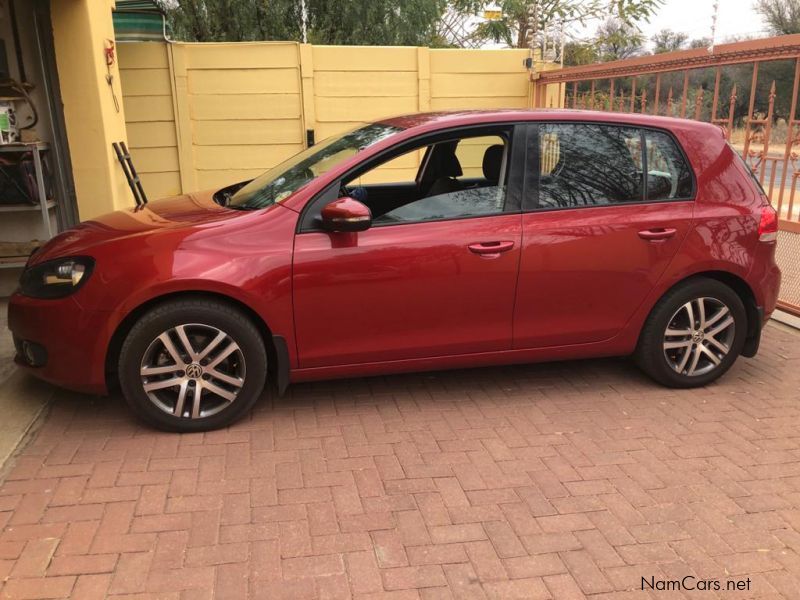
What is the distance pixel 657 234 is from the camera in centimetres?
417

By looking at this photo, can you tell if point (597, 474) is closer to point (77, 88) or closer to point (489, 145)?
point (489, 145)

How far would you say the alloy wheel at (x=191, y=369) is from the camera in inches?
143

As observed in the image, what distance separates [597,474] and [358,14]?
385 inches

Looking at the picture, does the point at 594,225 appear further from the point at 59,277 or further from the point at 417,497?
the point at 59,277

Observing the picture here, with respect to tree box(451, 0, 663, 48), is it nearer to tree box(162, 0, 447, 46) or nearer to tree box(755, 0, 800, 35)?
tree box(162, 0, 447, 46)

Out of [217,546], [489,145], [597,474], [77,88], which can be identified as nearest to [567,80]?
Answer: [489,145]

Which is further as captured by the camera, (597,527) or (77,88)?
(77,88)

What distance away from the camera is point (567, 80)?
8055 millimetres

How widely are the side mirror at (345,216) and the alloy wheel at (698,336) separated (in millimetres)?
2060

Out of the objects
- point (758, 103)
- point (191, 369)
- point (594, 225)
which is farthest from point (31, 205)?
point (758, 103)

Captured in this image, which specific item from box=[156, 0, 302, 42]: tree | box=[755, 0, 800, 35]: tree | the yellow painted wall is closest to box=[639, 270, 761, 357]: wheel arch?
the yellow painted wall

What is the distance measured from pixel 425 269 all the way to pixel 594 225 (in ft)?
3.49

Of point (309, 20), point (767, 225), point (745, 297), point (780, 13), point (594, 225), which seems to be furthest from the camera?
point (780, 13)

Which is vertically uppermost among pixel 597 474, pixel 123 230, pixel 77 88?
pixel 77 88
